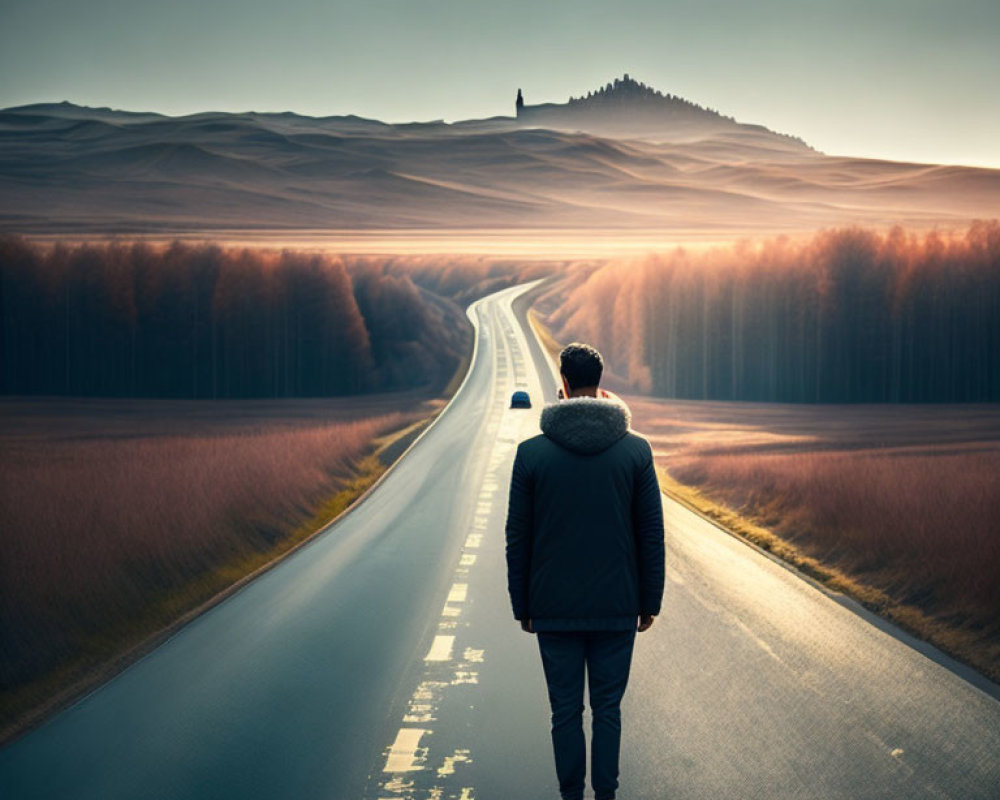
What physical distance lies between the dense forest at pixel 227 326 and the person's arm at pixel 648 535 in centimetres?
6722

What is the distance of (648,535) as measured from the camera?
5.77m

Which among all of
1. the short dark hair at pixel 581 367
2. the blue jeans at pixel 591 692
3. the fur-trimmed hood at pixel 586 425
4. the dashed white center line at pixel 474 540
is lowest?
the dashed white center line at pixel 474 540

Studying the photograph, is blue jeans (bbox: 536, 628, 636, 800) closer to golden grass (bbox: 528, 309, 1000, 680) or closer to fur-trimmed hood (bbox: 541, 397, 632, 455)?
fur-trimmed hood (bbox: 541, 397, 632, 455)

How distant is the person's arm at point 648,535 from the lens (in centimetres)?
574

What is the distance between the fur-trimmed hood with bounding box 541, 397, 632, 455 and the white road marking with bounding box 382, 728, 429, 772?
9.76 ft

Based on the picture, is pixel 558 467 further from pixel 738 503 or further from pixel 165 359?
pixel 165 359

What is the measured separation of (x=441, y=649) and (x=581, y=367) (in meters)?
5.68

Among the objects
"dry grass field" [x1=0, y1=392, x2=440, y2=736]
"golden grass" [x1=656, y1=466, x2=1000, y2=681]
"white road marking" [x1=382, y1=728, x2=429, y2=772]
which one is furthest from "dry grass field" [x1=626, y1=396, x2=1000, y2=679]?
"dry grass field" [x1=0, y1=392, x2=440, y2=736]

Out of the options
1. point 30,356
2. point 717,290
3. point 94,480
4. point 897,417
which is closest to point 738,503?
point 94,480

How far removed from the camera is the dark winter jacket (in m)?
5.64

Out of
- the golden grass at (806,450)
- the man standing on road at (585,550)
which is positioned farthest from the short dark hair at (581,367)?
the golden grass at (806,450)

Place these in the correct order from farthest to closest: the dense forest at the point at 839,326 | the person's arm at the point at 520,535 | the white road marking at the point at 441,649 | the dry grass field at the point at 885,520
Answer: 1. the dense forest at the point at 839,326
2. the dry grass field at the point at 885,520
3. the white road marking at the point at 441,649
4. the person's arm at the point at 520,535

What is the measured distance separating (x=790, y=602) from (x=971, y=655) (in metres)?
2.75

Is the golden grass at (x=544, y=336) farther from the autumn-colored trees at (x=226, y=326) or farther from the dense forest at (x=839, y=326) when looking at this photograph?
the autumn-colored trees at (x=226, y=326)
